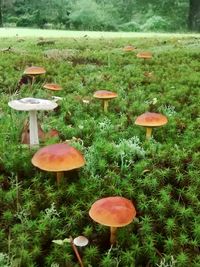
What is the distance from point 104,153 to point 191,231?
1.10 m

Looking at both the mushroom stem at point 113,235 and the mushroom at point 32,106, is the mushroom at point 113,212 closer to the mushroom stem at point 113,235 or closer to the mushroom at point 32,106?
the mushroom stem at point 113,235

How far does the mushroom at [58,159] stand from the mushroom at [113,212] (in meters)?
0.43

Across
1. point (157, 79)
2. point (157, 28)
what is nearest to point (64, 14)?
point (157, 28)

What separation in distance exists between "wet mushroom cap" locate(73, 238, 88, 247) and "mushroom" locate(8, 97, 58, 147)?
121 centimetres

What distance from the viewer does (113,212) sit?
2.99 meters

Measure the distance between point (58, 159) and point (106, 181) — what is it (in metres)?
0.54

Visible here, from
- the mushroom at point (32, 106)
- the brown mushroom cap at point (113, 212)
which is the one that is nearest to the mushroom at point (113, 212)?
the brown mushroom cap at point (113, 212)

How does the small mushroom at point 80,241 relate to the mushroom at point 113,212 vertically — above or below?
below

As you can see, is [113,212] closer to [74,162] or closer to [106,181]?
[74,162]

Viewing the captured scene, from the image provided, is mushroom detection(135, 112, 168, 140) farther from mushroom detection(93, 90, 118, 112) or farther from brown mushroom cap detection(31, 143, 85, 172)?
brown mushroom cap detection(31, 143, 85, 172)

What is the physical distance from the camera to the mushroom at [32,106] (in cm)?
382

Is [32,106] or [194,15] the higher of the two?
[32,106]

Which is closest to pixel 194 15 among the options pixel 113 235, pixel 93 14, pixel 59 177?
pixel 93 14

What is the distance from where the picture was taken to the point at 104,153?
404 centimetres
